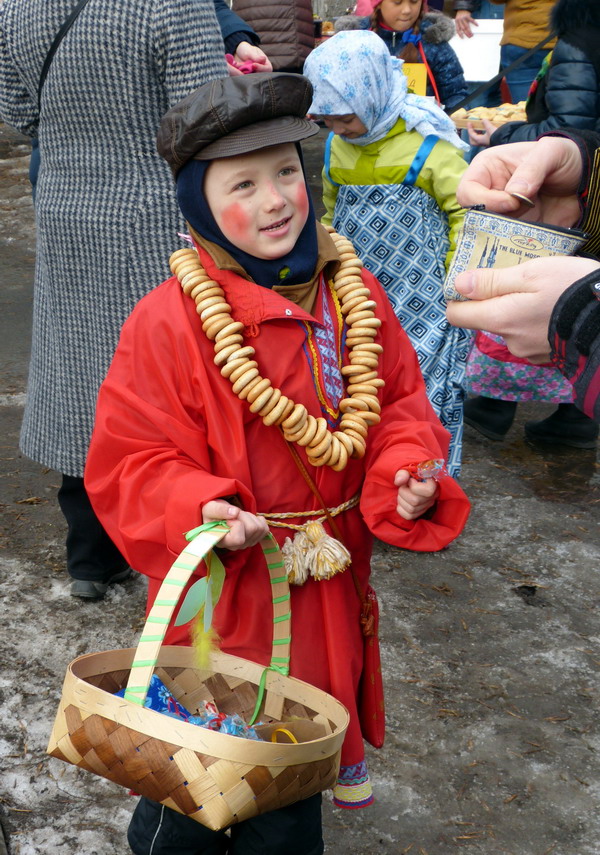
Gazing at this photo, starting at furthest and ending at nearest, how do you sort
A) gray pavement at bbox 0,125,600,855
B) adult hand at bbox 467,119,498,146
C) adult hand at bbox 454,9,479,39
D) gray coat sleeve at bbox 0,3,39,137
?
1. adult hand at bbox 454,9,479,39
2. adult hand at bbox 467,119,498,146
3. gray coat sleeve at bbox 0,3,39,137
4. gray pavement at bbox 0,125,600,855

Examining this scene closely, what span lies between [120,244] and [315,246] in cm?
89

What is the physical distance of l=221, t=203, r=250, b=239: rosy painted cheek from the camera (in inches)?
79.7

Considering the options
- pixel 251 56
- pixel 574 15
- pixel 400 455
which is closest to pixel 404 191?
pixel 251 56

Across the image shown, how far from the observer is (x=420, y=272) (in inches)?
152

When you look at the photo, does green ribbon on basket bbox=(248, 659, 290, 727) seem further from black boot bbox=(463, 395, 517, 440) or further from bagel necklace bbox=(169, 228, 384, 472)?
black boot bbox=(463, 395, 517, 440)

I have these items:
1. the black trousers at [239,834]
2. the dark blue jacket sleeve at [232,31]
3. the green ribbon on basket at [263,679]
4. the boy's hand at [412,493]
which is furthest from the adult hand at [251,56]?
the black trousers at [239,834]

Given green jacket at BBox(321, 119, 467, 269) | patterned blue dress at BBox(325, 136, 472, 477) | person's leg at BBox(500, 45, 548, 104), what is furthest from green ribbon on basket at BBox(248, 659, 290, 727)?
person's leg at BBox(500, 45, 548, 104)

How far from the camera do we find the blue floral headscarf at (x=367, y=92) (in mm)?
3732

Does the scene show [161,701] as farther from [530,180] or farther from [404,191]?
[404,191]

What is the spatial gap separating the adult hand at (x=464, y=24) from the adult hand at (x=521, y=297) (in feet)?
21.4

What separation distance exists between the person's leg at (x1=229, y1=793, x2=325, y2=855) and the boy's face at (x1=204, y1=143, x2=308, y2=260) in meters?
1.20

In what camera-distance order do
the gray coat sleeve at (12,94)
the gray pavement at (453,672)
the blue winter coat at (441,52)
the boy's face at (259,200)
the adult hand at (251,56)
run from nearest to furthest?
1. the boy's face at (259,200)
2. the gray pavement at (453,672)
3. the gray coat sleeve at (12,94)
4. the adult hand at (251,56)
5. the blue winter coat at (441,52)

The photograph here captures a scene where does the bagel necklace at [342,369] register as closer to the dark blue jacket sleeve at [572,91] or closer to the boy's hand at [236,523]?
the boy's hand at [236,523]

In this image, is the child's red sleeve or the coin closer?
the coin
